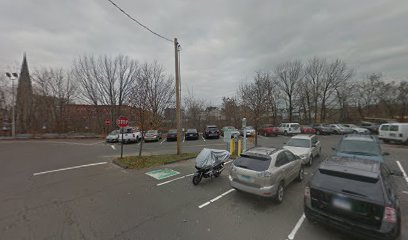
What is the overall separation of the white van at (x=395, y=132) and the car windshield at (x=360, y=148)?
1269 cm

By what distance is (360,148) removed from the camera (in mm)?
7762

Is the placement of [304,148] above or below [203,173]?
above

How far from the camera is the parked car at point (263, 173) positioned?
16.2 feet

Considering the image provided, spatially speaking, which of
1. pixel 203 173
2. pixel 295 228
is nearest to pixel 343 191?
pixel 295 228

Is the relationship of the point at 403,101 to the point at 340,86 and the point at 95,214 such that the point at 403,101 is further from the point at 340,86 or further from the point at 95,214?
the point at 95,214

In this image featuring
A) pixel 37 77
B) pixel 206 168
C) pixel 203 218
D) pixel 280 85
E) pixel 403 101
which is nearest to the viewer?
pixel 203 218

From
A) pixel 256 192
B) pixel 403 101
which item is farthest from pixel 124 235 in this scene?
pixel 403 101

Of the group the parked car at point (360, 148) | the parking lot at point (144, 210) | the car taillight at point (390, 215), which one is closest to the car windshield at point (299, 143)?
the parked car at point (360, 148)

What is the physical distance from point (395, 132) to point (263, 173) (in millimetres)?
19181

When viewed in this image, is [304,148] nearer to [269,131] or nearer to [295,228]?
[295,228]

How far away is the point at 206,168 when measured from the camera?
6.71 m

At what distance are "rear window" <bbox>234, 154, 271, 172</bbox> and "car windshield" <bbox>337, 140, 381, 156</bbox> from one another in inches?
191

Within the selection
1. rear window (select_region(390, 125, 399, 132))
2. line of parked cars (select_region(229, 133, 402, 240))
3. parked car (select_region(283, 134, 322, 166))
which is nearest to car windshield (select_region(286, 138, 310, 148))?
parked car (select_region(283, 134, 322, 166))

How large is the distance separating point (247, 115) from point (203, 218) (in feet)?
44.1
